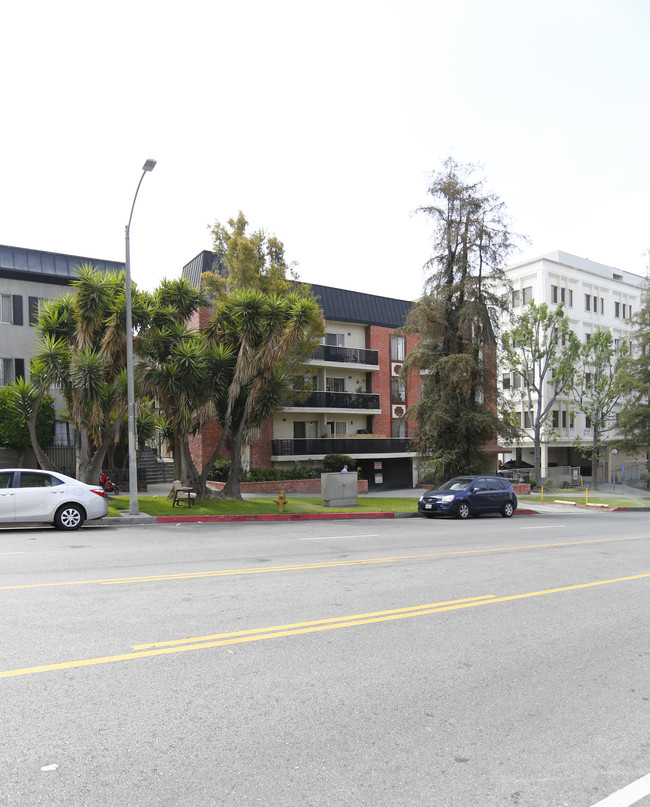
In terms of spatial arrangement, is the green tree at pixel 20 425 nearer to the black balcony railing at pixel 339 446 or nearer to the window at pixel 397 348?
the black balcony railing at pixel 339 446

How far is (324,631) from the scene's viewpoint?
251 inches

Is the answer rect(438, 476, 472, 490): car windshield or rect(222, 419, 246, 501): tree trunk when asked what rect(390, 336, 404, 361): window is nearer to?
rect(438, 476, 472, 490): car windshield

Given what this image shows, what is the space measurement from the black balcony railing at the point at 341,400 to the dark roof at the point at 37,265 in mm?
12500

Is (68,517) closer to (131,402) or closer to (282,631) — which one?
(131,402)

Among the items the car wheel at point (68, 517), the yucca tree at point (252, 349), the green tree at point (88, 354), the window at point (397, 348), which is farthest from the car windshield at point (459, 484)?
the window at point (397, 348)

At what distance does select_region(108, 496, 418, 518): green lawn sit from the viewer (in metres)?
20.2

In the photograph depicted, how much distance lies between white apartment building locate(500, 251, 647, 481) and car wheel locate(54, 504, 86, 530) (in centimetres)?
3920

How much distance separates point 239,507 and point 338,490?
4.34 metres

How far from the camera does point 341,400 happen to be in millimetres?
37406

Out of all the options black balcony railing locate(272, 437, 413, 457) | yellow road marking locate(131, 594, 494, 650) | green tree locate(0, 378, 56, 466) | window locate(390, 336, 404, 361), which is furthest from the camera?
window locate(390, 336, 404, 361)

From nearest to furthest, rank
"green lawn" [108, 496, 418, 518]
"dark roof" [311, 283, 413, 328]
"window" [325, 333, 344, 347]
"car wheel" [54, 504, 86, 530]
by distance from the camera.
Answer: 1. "car wheel" [54, 504, 86, 530]
2. "green lawn" [108, 496, 418, 518]
3. "dark roof" [311, 283, 413, 328]
4. "window" [325, 333, 344, 347]

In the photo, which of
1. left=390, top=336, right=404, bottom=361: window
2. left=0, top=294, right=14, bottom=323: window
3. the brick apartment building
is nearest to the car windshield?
the brick apartment building

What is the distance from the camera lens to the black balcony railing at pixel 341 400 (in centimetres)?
3609

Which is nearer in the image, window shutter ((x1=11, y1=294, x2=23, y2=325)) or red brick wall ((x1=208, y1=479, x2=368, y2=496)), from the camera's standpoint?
red brick wall ((x1=208, y1=479, x2=368, y2=496))
